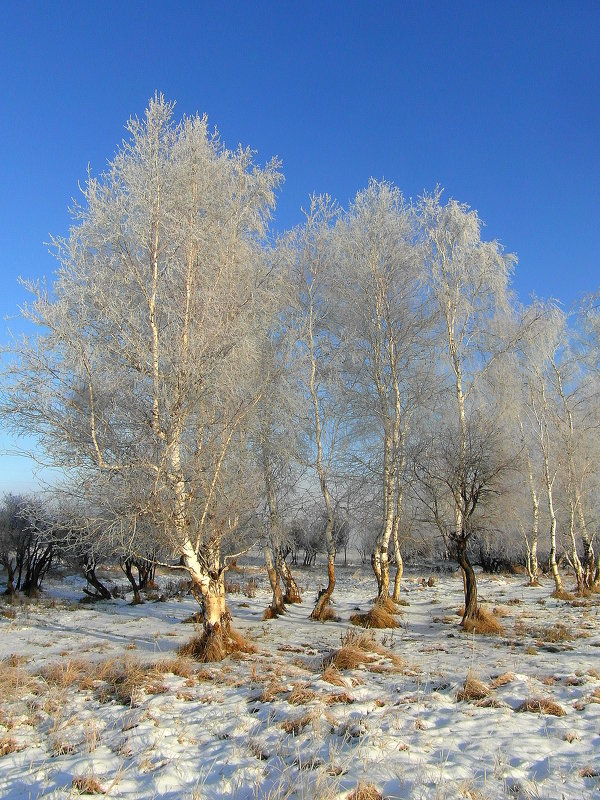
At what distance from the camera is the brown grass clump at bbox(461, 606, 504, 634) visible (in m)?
10.3

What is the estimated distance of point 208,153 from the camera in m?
9.36

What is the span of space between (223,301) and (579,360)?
1387cm

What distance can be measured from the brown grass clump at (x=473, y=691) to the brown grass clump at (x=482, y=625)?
4.88 m

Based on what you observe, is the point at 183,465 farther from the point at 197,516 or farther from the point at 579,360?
the point at 579,360

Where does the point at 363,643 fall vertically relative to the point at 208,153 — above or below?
below

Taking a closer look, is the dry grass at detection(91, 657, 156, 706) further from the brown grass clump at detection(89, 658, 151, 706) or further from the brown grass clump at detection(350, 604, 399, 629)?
the brown grass clump at detection(350, 604, 399, 629)

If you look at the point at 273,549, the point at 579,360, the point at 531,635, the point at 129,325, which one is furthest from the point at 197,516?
the point at 579,360

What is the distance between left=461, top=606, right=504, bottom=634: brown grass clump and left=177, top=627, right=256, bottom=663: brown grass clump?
4.56 meters

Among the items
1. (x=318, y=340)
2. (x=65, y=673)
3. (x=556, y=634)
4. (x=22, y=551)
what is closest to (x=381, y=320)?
(x=318, y=340)

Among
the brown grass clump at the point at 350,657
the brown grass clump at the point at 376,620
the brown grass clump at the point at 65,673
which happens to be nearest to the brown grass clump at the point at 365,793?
the brown grass clump at the point at 350,657

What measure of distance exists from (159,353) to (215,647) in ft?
15.9

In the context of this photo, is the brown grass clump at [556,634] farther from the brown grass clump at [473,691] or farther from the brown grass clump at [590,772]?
the brown grass clump at [590,772]

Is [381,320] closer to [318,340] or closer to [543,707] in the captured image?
[318,340]

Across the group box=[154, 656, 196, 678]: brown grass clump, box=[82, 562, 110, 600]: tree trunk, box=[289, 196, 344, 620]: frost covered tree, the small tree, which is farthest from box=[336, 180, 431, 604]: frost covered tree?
the small tree
